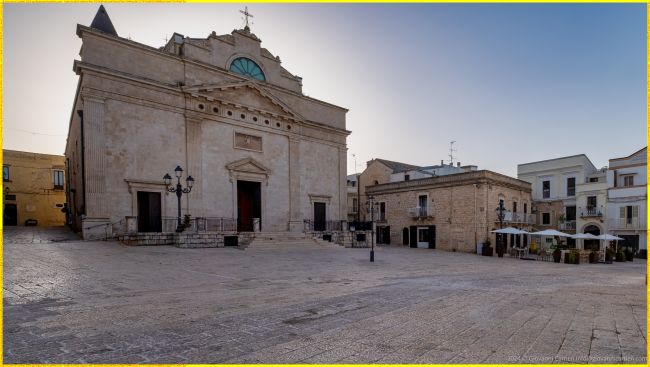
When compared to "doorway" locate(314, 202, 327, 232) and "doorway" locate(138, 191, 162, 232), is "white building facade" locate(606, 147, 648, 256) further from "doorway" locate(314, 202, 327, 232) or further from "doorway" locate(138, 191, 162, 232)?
"doorway" locate(138, 191, 162, 232)

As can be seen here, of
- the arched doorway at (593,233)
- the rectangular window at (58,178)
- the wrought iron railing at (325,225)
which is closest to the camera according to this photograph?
the wrought iron railing at (325,225)

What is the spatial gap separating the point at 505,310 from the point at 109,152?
2006 centimetres

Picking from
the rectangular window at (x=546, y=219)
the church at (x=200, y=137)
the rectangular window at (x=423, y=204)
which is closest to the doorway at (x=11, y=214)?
the church at (x=200, y=137)

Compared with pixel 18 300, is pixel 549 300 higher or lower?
lower

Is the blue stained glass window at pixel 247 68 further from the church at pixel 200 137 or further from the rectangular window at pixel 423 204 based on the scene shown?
the rectangular window at pixel 423 204

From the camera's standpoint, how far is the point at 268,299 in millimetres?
7637

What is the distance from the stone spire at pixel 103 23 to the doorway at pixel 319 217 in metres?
18.0

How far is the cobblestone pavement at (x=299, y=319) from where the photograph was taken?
179 inches

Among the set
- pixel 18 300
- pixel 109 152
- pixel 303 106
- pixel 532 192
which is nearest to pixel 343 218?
pixel 303 106

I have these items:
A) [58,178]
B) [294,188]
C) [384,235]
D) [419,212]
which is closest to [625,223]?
[419,212]

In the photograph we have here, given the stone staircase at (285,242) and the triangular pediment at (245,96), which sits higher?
the triangular pediment at (245,96)

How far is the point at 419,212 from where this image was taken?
1318 inches

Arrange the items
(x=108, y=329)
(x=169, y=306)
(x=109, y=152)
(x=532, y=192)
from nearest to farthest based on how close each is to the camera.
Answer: (x=108, y=329) → (x=169, y=306) → (x=109, y=152) → (x=532, y=192)

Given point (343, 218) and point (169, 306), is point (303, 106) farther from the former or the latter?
point (169, 306)
